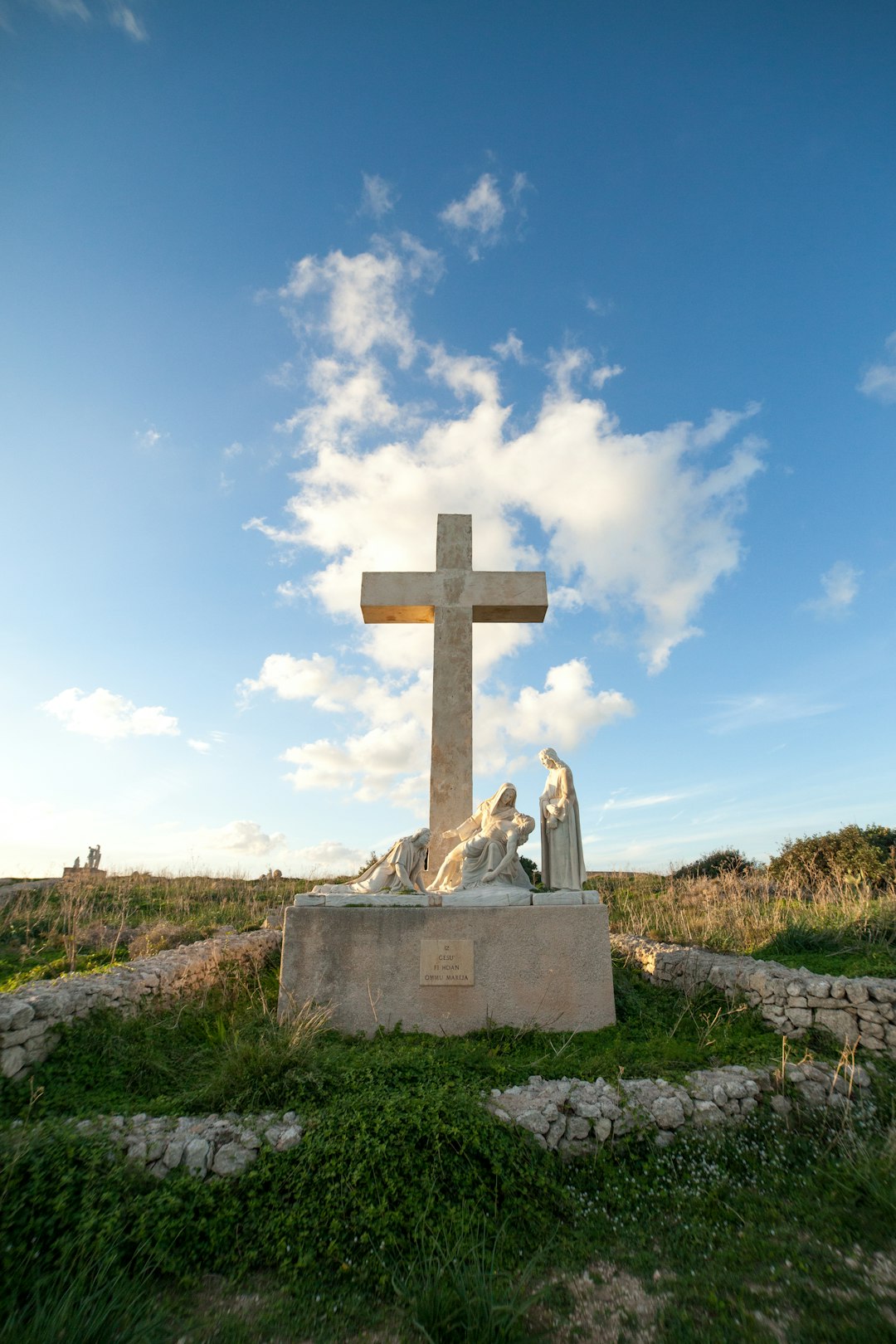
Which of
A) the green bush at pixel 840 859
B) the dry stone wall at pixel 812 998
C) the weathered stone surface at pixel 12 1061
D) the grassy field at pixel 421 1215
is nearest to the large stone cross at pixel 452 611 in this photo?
the dry stone wall at pixel 812 998

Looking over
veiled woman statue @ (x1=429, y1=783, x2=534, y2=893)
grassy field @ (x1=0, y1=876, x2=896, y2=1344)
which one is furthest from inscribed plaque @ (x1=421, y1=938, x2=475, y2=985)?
grassy field @ (x1=0, y1=876, x2=896, y2=1344)

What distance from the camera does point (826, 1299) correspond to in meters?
3.41

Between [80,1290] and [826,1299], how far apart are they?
3.73 meters

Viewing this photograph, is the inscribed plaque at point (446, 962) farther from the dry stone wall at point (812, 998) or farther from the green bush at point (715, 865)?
the green bush at point (715, 865)

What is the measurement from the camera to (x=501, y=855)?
809cm

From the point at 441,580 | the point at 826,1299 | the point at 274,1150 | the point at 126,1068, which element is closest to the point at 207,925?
the point at 126,1068

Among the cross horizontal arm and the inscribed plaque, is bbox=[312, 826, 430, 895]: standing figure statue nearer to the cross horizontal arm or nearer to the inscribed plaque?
the inscribed plaque

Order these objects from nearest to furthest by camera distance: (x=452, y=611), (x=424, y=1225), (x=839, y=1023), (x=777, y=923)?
(x=424, y=1225) → (x=839, y=1023) → (x=452, y=611) → (x=777, y=923)

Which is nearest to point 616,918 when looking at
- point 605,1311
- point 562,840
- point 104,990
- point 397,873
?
point 562,840

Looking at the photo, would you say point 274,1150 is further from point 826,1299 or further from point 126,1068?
point 826,1299

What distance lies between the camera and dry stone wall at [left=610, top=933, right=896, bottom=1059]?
6594 mm

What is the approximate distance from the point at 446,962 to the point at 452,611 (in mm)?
4997

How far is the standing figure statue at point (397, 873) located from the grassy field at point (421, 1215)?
6.22ft

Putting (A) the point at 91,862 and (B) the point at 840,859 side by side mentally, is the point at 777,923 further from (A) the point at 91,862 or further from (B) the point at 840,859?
(A) the point at 91,862
